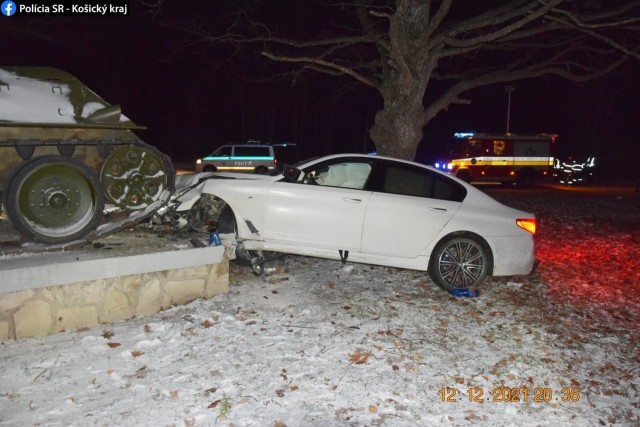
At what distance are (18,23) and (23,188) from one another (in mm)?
10491

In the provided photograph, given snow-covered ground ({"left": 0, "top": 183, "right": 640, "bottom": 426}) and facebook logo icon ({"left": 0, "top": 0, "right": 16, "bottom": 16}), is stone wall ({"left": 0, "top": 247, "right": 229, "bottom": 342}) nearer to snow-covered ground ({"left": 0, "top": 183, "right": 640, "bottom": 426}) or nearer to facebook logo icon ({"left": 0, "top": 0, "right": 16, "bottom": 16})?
snow-covered ground ({"left": 0, "top": 183, "right": 640, "bottom": 426})

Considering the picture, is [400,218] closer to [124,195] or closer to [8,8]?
[124,195]

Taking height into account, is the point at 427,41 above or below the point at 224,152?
above

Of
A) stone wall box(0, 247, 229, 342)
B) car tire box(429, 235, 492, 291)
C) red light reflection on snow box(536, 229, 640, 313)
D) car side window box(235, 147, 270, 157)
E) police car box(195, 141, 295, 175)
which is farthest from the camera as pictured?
car side window box(235, 147, 270, 157)

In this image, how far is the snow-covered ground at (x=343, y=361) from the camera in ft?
13.1

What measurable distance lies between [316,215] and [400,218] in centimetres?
104

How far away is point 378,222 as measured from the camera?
6723 mm

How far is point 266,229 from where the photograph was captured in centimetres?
676

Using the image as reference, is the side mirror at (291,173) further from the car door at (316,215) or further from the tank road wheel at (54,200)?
the tank road wheel at (54,200)

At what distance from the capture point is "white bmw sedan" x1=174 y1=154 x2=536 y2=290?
673 cm

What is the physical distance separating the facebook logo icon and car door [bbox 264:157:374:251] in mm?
11036

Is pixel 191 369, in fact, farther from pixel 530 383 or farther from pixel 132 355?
pixel 530 383
